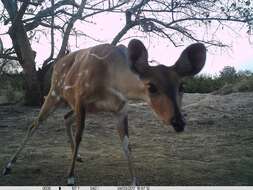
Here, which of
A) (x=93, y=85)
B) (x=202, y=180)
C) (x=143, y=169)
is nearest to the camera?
(x=93, y=85)

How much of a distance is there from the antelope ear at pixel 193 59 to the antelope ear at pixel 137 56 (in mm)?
199

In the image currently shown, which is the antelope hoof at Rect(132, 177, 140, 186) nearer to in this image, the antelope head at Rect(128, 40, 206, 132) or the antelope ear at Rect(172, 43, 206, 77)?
the antelope head at Rect(128, 40, 206, 132)

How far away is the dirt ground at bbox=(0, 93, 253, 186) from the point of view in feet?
11.8

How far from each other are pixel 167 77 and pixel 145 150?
2.08 metres

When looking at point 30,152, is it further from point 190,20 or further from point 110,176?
point 190,20

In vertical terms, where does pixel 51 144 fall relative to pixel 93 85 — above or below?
below

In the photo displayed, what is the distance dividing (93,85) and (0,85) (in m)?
5.72

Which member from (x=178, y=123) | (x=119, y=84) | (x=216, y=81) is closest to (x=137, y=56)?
(x=119, y=84)

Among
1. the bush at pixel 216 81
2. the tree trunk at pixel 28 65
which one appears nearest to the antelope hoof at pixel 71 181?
the tree trunk at pixel 28 65

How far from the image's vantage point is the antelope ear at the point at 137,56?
2.81 metres

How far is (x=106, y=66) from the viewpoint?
3.29m

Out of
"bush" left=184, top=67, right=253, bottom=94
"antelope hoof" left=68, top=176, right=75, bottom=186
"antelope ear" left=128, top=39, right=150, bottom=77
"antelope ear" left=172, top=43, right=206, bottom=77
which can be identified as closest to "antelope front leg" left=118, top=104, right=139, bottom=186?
"antelope hoof" left=68, top=176, right=75, bottom=186

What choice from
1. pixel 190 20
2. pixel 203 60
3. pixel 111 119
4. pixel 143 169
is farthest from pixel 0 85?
pixel 203 60

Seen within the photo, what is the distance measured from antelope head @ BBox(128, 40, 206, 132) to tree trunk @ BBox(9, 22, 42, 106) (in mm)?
5209
